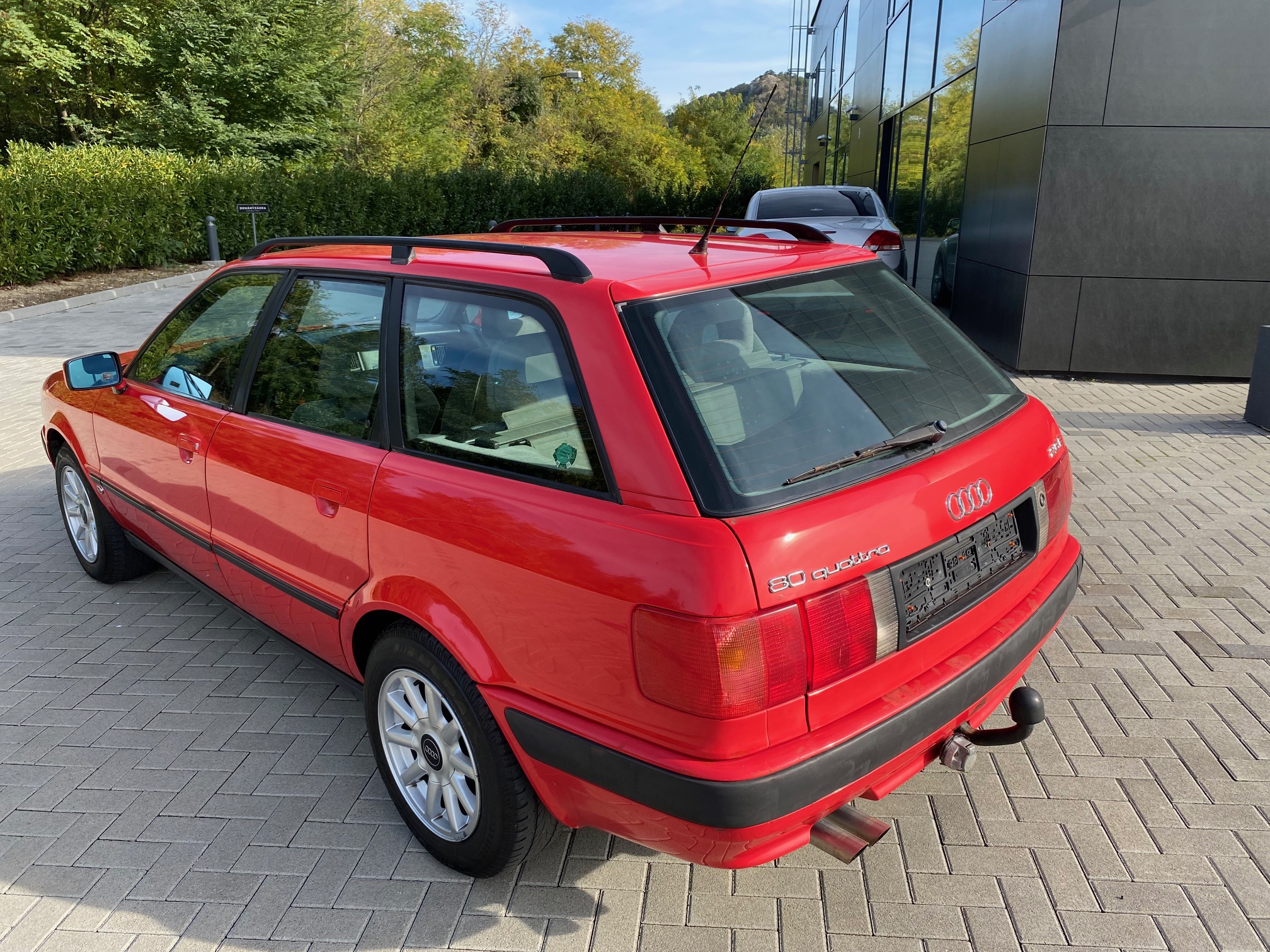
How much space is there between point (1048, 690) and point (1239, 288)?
705 centimetres

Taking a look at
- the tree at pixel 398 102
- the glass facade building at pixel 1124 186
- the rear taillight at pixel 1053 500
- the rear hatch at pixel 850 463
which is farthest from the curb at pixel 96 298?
the tree at pixel 398 102

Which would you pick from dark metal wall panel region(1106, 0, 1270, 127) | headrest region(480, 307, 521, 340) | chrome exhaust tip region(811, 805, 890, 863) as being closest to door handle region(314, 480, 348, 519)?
headrest region(480, 307, 521, 340)

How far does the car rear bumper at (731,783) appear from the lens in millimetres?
1955

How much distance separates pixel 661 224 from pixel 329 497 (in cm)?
193

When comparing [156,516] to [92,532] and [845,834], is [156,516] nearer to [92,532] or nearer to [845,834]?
[92,532]

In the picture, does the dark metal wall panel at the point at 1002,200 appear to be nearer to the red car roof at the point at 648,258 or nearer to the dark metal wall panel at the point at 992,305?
the dark metal wall panel at the point at 992,305

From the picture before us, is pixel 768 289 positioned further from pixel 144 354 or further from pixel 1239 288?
pixel 1239 288

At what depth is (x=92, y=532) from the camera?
464 cm

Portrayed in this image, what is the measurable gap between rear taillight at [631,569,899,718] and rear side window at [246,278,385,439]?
4.02 ft

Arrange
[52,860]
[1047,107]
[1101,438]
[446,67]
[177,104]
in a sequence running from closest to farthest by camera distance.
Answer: [52,860], [1101,438], [1047,107], [177,104], [446,67]

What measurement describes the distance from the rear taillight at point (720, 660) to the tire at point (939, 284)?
11031mm

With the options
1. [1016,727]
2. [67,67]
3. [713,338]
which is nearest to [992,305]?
[1016,727]

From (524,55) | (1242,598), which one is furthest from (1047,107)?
(524,55)

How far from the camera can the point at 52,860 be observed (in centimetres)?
275
